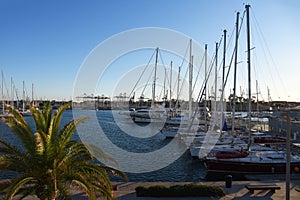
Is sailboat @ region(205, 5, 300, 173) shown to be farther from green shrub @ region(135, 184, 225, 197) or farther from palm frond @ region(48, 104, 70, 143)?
palm frond @ region(48, 104, 70, 143)

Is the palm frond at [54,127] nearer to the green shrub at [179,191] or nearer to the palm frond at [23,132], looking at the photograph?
the palm frond at [23,132]

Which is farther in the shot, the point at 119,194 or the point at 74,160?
the point at 119,194

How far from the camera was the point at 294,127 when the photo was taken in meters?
43.8

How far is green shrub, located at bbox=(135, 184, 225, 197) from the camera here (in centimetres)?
1670

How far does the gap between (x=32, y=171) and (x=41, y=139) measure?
4.55 ft

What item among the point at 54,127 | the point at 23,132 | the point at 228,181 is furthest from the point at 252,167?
the point at 23,132

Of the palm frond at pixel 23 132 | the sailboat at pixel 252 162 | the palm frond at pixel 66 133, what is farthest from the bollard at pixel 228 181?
the palm frond at pixel 23 132

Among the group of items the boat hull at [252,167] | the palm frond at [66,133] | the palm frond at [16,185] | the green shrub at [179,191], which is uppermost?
the palm frond at [66,133]

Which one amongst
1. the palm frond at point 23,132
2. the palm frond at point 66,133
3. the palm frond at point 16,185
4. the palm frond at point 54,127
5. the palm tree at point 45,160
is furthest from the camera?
the palm frond at point 66,133

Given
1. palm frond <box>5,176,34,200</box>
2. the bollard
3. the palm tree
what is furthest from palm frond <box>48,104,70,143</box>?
the bollard

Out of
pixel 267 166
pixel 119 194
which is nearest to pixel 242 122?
pixel 267 166

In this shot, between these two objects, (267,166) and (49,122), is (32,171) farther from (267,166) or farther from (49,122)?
(267,166)

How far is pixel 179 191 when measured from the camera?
55.0 feet

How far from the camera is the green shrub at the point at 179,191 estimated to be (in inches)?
658
